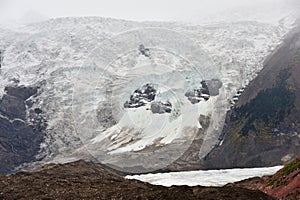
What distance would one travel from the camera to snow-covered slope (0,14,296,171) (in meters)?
134

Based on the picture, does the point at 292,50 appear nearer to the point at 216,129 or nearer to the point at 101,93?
the point at 216,129

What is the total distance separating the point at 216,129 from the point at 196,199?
375 ft

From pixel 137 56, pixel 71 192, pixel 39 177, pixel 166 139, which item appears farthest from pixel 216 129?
pixel 71 192

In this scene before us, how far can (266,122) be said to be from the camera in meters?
132

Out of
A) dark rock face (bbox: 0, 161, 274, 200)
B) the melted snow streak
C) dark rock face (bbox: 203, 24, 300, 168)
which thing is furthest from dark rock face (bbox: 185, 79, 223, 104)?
dark rock face (bbox: 0, 161, 274, 200)

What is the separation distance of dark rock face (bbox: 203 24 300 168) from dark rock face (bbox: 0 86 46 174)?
6740 centimetres

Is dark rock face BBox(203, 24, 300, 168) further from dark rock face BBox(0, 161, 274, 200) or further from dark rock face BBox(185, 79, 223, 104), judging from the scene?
dark rock face BBox(0, 161, 274, 200)

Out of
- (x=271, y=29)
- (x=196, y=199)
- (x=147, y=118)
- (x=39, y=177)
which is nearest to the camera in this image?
(x=196, y=199)

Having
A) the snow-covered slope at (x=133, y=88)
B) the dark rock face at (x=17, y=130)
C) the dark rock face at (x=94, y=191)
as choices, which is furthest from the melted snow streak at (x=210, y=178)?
the dark rock face at (x=17, y=130)

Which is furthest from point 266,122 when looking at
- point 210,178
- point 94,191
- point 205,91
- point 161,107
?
point 94,191

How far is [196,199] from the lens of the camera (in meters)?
30.3

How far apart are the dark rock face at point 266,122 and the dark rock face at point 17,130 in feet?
221

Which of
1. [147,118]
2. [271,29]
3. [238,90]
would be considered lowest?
[147,118]

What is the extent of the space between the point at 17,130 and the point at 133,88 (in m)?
67.2
